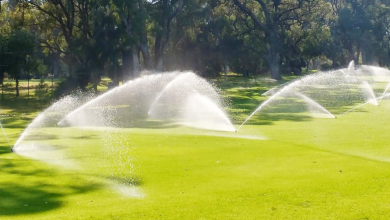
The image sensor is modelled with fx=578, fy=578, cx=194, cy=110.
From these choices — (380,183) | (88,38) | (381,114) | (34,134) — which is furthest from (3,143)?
(88,38)

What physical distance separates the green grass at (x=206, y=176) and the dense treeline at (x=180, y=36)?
3344 cm

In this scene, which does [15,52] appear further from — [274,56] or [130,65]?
[274,56]

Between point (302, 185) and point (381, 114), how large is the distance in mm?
20647

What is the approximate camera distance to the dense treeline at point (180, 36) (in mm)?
57469

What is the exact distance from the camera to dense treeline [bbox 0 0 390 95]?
189 ft

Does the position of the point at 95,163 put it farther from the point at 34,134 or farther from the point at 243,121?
the point at 243,121

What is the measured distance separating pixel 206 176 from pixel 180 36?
6560 cm

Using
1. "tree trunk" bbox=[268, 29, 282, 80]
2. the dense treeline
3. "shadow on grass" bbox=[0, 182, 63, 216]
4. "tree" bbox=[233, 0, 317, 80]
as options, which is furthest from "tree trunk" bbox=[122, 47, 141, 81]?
"shadow on grass" bbox=[0, 182, 63, 216]

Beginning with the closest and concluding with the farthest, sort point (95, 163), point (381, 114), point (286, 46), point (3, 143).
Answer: point (95, 163) → point (3, 143) → point (381, 114) → point (286, 46)

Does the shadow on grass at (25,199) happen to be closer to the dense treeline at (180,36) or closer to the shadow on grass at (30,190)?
the shadow on grass at (30,190)

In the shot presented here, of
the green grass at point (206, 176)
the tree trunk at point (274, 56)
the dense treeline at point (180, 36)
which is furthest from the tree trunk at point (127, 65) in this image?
the green grass at point (206, 176)

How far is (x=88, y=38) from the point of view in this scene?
199 ft

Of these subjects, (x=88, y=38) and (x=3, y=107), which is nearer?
(x=3, y=107)

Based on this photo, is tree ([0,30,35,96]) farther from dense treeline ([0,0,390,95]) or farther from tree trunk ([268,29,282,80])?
tree trunk ([268,29,282,80])
